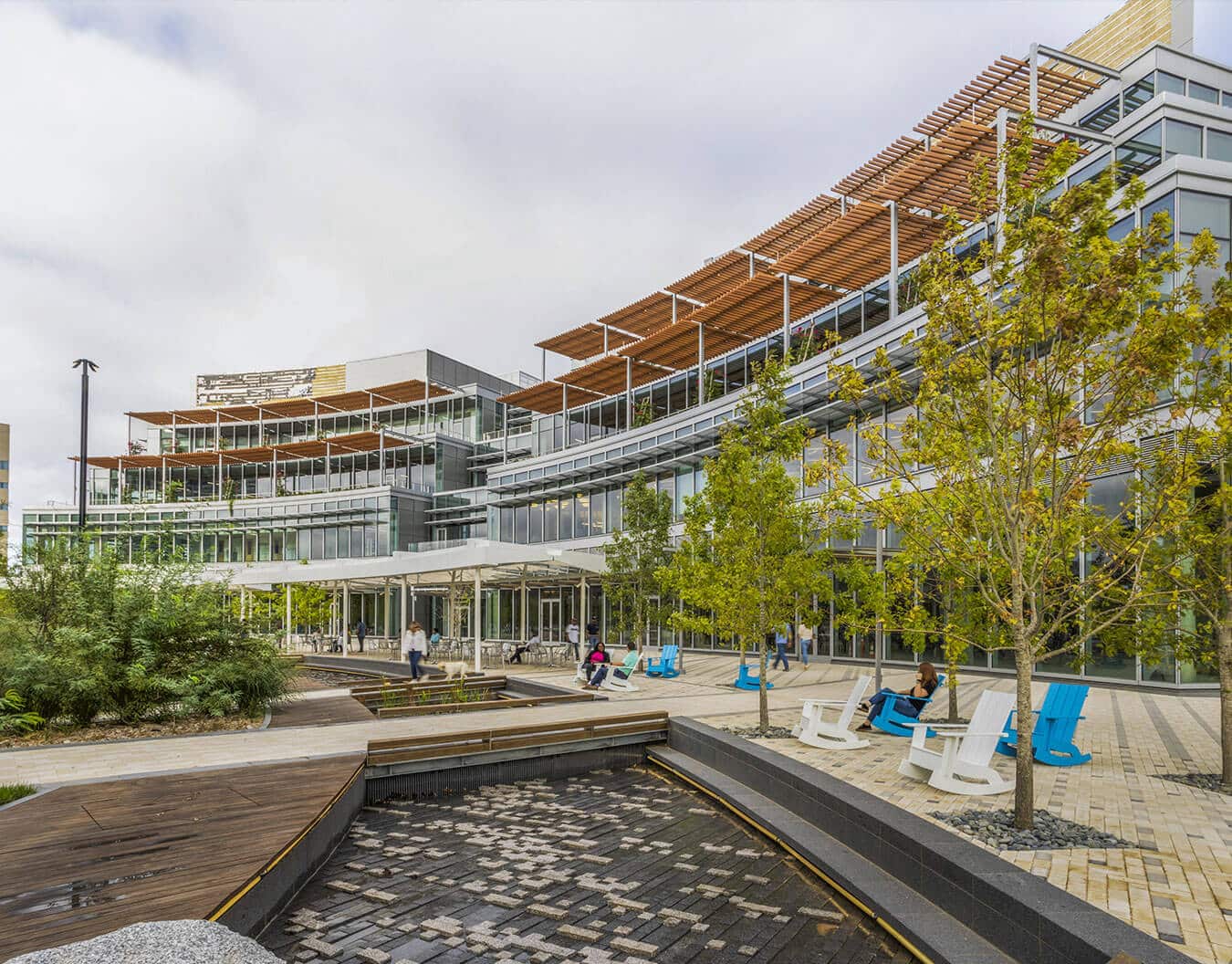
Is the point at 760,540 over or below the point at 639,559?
over

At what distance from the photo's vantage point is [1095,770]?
8680 mm

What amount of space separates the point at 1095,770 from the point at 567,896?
6.28m

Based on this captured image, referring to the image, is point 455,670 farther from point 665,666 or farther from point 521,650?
point 521,650

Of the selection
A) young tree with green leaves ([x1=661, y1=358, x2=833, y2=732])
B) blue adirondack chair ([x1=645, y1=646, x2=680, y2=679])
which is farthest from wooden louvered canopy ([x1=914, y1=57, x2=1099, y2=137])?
blue adirondack chair ([x1=645, y1=646, x2=680, y2=679])

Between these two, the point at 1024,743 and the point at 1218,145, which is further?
the point at 1218,145

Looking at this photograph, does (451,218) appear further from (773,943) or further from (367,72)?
(773,943)

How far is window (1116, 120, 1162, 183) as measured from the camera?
702 inches

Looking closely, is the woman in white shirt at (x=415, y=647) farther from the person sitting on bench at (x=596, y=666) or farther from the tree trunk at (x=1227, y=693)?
the tree trunk at (x=1227, y=693)

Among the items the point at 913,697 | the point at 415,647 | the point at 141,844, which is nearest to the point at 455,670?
the point at 415,647

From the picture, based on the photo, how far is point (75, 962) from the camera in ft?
9.82

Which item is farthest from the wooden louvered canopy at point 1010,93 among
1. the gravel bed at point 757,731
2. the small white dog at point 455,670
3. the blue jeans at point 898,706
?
the small white dog at point 455,670

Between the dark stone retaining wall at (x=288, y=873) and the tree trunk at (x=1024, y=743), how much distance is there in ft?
18.3

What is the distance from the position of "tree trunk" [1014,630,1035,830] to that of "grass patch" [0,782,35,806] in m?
8.76

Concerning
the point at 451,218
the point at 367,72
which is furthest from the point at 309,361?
the point at 367,72
